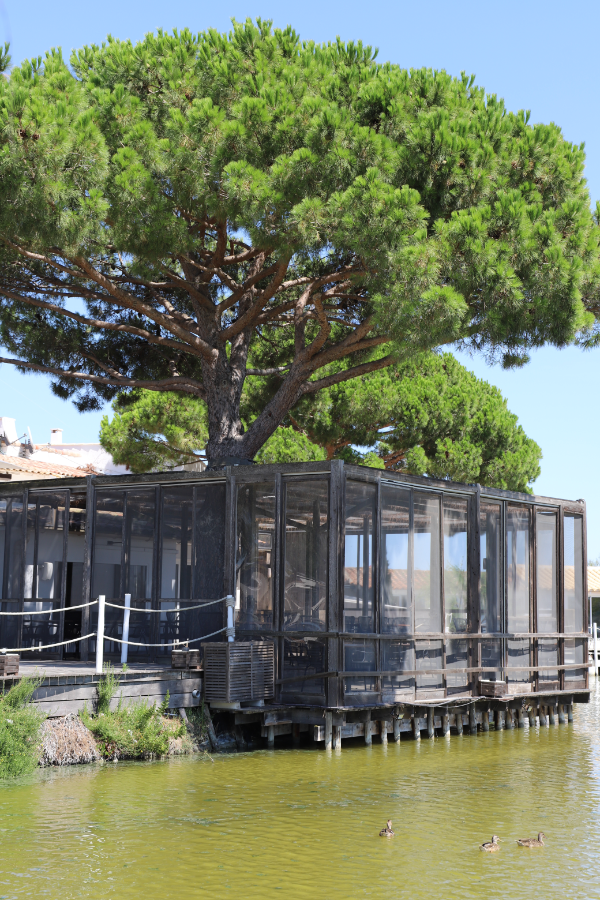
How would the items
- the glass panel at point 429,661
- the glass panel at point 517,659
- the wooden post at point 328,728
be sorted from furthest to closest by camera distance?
1. the glass panel at point 517,659
2. the glass panel at point 429,661
3. the wooden post at point 328,728

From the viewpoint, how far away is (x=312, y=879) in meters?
6.29

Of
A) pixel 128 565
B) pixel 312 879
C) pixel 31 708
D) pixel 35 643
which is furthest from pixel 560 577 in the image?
pixel 312 879

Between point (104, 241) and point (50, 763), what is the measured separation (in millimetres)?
6371

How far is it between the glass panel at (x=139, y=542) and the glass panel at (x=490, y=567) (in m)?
4.71

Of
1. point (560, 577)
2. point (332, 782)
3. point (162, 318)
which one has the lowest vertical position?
point (332, 782)

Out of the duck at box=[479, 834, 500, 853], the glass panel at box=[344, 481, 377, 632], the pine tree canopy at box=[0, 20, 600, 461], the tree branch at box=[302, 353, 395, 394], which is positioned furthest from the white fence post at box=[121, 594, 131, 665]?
the duck at box=[479, 834, 500, 853]

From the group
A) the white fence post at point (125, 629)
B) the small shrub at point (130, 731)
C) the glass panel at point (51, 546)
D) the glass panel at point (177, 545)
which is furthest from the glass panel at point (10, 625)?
the small shrub at point (130, 731)

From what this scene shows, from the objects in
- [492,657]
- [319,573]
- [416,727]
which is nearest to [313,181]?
[319,573]

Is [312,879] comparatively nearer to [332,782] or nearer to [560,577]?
[332,782]

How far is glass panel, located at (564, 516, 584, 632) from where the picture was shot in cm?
1616

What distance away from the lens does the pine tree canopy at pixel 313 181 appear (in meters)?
12.2

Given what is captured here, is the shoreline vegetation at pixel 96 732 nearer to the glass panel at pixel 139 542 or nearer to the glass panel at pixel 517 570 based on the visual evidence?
the glass panel at pixel 139 542

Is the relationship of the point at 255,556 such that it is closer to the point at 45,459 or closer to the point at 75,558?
the point at 75,558

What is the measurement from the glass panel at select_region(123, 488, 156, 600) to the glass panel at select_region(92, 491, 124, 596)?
14cm
